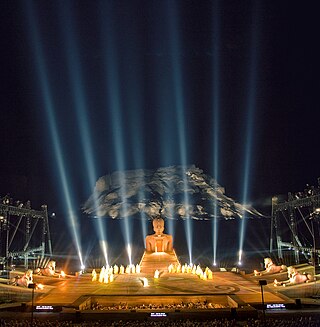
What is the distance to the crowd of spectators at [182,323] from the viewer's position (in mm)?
13383

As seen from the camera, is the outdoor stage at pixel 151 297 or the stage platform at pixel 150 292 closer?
the outdoor stage at pixel 151 297

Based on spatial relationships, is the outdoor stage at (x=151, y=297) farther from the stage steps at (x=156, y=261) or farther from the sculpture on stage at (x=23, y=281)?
the stage steps at (x=156, y=261)

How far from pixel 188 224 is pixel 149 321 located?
58.6 m

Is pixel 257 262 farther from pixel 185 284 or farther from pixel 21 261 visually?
pixel 21 261

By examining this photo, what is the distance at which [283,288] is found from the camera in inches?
829

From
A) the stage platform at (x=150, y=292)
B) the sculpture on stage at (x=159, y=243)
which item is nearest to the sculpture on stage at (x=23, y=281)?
the stage platform at (x=150, y=292)

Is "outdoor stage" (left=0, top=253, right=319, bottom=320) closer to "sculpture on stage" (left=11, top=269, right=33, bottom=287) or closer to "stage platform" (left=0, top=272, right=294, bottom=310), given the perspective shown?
"stage platform" (left=0, top=272, right=294, bottom=310)

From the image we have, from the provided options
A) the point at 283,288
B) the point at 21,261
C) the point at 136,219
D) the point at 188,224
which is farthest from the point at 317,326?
the point at 136,219

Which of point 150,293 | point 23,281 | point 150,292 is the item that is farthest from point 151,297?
point 23,281

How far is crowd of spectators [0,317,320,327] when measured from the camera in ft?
43.9

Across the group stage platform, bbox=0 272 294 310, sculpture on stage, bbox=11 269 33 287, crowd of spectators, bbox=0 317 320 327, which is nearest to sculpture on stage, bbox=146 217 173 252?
stage platform, bbox=0 272 294 310

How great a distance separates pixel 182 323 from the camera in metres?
13.9

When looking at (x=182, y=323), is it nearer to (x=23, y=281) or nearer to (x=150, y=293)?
(x=150, y=293)

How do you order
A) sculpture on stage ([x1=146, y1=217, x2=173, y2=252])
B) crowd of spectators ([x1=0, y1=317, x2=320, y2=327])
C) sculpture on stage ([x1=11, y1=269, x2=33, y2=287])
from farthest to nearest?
sculpture on stage ([x1=146, y1=217, x2=173, y2=252]) < sculpture on stage ([x1=11, y1=269, x2=33, y2=287]) < crowd of spectators ([x1=0, y1=317, x2=320, y2=327])
